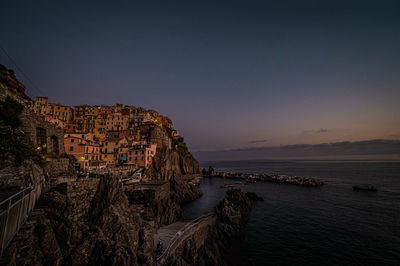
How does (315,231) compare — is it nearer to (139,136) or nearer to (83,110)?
(139,136)

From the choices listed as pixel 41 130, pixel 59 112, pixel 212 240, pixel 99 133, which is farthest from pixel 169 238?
pixel 59 112

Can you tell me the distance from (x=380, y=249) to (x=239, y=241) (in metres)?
22.0

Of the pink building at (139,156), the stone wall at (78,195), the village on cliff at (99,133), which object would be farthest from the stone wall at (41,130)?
the pink building at (139,156)

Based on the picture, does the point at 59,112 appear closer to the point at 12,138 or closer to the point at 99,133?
the point at 99,133

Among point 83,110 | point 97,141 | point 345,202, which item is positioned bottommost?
point 345,202

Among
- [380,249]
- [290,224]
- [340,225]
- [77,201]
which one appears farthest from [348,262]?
[77,201]

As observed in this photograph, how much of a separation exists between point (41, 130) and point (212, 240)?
3672 cm

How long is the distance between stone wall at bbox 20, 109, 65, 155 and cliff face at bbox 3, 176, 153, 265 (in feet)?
46.6

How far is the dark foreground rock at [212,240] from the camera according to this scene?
20.0 metres

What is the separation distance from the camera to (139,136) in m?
68.2

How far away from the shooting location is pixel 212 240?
25469 mm

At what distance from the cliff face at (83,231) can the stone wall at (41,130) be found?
1421 cm

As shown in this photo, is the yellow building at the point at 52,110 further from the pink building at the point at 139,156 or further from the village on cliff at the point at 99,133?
the pink building at the point at 139,156

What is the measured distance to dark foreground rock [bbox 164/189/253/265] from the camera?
20.0 metres
